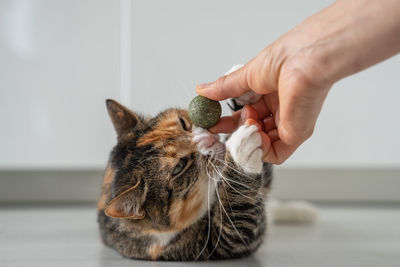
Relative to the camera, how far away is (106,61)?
8.87ft

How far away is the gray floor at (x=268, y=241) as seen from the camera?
5.37 ft

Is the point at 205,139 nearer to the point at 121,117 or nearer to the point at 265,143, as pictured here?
the point at 265,143

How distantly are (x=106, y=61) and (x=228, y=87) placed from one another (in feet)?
4.86

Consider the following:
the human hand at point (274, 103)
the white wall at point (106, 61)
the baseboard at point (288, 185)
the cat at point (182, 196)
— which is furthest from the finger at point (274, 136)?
the baseboard at point (288, 185)

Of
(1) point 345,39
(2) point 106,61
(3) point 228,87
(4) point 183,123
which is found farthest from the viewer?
(2) point 106,61

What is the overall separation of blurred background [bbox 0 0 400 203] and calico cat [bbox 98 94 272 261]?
1.00 meters

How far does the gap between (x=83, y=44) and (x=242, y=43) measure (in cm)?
102

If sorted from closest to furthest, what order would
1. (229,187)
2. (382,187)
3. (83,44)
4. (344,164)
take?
(229,187)
(83,44)
(344,164)
(382,187)

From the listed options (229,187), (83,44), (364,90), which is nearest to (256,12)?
(364,90)

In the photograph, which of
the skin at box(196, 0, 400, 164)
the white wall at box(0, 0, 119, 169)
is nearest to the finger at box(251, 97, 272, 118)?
the skin at box(196, 0, 400, 164)

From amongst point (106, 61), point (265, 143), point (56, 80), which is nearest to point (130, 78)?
point (106, 61)

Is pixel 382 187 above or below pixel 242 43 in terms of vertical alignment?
below

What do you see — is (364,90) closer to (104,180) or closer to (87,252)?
(104,180)

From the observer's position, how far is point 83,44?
268 centimetres
